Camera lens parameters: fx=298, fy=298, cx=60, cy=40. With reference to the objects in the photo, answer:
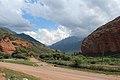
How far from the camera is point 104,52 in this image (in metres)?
138

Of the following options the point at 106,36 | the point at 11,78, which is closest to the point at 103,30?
the point at 106,36

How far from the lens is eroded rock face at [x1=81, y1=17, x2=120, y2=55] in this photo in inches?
5221

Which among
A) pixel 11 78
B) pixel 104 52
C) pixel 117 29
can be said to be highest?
pixel 117 29

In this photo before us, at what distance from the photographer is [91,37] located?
152125 millimetres

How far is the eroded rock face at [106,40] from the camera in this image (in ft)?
435

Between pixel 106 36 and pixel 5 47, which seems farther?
pixel 5 47

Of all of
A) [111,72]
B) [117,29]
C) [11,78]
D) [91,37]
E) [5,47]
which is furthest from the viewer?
[5,47]

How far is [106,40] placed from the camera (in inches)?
5497

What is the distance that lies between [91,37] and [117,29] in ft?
74.4

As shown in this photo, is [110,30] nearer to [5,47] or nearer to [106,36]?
[106,36]

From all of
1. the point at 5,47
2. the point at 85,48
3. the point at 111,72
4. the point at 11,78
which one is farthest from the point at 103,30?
the point at 11,78

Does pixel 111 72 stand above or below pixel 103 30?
below

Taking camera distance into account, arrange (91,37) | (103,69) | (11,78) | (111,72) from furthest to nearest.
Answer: (91,37) < (103,69) < (111,72) < (11,78)

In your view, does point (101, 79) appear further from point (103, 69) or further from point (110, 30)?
point (110, 30)
